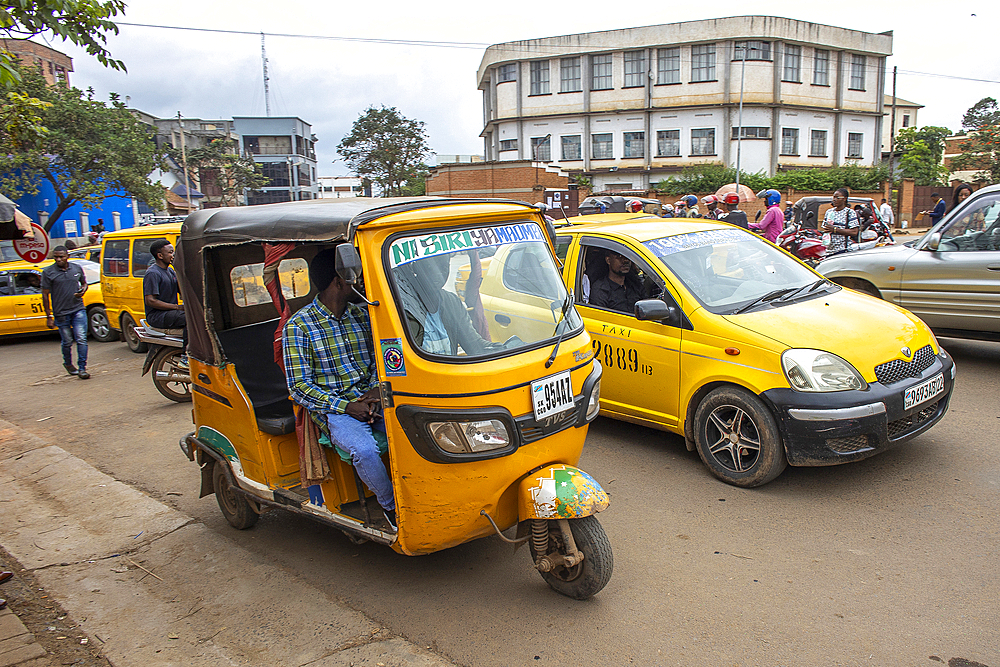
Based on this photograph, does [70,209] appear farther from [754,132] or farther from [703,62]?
[754,132]

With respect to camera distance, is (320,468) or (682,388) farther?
(682,388)

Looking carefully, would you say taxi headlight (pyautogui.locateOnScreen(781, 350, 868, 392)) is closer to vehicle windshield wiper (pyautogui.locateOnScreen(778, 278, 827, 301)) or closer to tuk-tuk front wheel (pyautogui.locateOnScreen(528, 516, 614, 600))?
vehicle windshield wiper (pyautogui.locateOnScreen(778, 278, 827, 301))

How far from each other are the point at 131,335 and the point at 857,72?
47.8 metres

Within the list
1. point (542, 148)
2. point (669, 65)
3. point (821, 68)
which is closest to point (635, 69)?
point (669, 65)

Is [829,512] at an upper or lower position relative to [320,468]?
lower

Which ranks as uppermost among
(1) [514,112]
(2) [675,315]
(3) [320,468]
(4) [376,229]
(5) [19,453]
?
(1) [514,112]

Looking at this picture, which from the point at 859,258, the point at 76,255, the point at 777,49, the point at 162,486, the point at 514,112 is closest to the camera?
the point at 162,486

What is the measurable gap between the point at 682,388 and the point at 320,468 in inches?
106

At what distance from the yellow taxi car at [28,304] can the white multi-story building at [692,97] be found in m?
36.1

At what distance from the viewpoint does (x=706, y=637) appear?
3092 mm

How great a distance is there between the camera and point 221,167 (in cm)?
5009

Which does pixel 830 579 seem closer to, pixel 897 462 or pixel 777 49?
pixel 897 462

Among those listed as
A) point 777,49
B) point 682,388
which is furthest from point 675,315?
point 777,49

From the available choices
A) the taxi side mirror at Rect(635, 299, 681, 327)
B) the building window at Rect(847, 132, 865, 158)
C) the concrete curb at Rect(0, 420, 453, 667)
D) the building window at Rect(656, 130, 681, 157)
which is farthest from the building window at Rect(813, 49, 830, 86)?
the concrete curb at Rect(0, 420, 453, 667)
